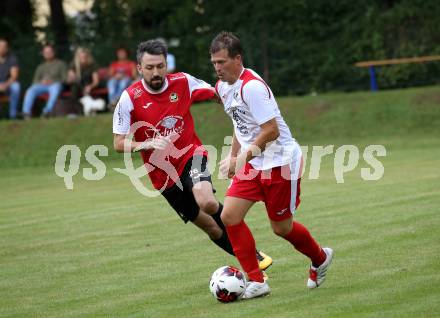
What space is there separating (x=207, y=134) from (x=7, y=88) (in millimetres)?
4406

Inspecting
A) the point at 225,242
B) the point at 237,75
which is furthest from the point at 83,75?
the point at 237,75

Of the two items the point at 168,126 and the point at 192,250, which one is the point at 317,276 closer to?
the point at 168,126

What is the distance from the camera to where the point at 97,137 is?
2159 centimetres

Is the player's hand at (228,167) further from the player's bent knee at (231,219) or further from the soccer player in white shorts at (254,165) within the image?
the player's bent knee at (231,219)

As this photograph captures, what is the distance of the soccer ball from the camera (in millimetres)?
7449

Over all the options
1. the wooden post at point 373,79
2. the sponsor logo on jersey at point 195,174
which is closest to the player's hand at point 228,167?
the sponsor logo on jersey at point 195,174

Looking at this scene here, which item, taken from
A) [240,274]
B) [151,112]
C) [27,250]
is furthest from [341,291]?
[27,250]

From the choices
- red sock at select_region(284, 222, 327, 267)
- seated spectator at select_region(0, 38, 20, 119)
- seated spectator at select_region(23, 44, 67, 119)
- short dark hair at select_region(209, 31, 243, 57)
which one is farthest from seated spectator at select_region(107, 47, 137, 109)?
short dark hair at select_region(209, 31, 243, 57)

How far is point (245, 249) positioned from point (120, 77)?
1458 cm

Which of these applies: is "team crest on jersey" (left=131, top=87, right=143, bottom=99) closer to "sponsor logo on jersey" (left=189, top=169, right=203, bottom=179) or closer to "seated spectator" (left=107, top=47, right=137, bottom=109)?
"sponsor logo on jersey" (left=189, top=169, right=203, bottom=179)

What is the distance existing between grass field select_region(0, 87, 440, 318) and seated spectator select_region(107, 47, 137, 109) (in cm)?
326

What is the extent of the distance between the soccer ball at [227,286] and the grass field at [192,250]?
10 cm

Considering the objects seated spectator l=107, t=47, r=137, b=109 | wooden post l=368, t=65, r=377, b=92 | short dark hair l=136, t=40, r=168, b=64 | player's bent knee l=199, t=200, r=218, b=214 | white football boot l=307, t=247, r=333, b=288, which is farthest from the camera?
wooden post l=368, t=65, r=377, b=92

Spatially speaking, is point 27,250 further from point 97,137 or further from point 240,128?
point 97,137
